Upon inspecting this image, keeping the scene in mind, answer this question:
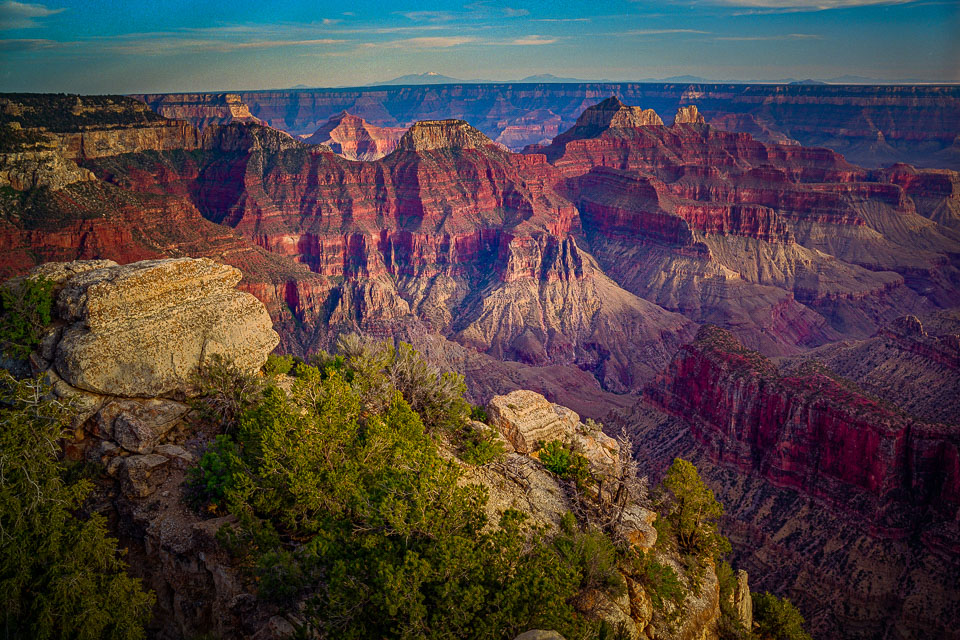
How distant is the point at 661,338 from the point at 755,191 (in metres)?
74.2

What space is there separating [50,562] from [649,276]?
120257mm

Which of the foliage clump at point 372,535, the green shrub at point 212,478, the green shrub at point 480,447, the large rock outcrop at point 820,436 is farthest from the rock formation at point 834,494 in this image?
the green shrub at point 212,478

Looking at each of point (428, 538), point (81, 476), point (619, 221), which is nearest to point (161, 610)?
point (81, 476)

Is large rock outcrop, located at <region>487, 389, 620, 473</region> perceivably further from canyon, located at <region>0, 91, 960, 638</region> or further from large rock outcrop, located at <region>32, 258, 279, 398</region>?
canyon, located at <region>0, 91, 960, 638</region>

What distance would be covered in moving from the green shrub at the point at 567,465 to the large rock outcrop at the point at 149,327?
55.0 ft

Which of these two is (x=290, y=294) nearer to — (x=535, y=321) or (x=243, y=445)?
(x=535, y=321)

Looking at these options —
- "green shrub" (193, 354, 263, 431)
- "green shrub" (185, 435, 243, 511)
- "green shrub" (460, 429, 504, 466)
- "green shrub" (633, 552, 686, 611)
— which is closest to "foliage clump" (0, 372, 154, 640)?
"green shrub" (185, 435, 243, 511)

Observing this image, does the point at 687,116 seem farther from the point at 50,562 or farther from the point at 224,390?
the point at 50,562

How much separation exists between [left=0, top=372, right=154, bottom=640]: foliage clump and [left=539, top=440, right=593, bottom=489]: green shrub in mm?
19012

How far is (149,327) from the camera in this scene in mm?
28781

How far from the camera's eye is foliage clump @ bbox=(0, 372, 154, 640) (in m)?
18.4

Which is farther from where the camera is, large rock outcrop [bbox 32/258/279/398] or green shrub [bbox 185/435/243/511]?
large rock outcrop [bbox 32/258/279/398]

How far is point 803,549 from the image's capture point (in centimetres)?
4469

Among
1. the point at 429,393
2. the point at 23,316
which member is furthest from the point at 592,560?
the point at 23,316
